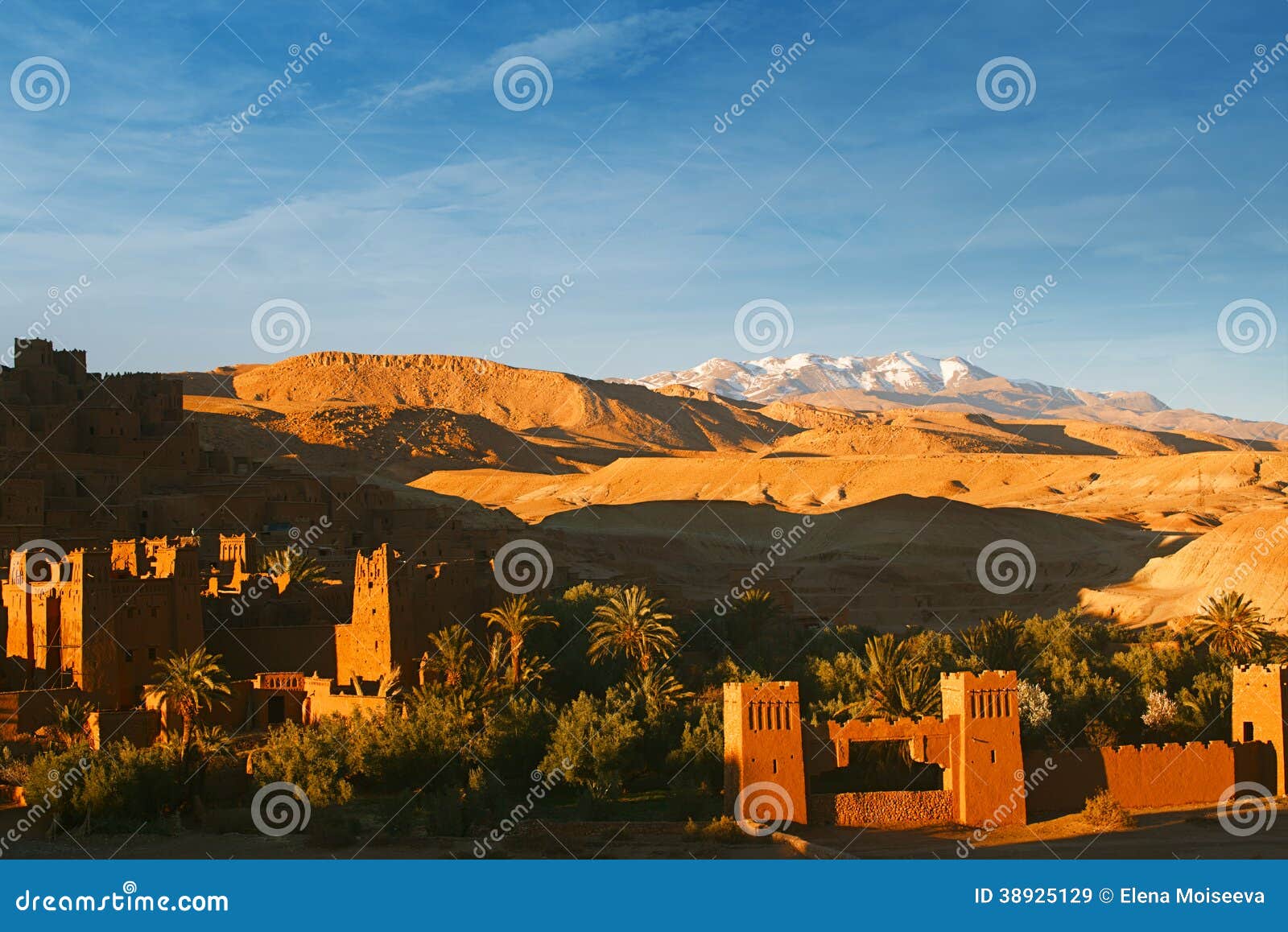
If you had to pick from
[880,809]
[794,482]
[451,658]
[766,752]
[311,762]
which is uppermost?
[794,482]

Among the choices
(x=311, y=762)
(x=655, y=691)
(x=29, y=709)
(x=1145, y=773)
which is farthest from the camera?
(x=655, y=691)

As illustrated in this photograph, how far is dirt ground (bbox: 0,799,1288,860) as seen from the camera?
23641 millimetres

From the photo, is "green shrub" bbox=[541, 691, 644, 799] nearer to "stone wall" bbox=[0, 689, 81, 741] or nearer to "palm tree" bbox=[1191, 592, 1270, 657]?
"stone wall" bbox=[0, 689, 81, 741]

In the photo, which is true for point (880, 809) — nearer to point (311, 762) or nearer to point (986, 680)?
point (986, 680)

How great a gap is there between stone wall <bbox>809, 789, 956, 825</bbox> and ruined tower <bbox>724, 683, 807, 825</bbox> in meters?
0.53

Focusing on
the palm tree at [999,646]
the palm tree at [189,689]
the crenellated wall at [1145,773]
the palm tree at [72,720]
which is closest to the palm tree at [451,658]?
the palm tree at [189,689]

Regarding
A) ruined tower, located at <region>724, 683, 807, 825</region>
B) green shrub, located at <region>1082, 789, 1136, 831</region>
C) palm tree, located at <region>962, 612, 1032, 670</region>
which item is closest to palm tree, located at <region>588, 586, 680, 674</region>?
ruined tower, located at <region>724, 683, 807, 825</region>

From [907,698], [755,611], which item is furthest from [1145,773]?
[755,611]

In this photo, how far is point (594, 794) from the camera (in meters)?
27.1

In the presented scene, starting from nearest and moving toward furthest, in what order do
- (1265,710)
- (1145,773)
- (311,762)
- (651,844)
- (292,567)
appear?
1. (651,844)
2. (311,762)
3. (1145,773)
4. (1265,710)
5. (292,567)

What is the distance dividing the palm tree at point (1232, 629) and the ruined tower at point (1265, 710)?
19.0 ft

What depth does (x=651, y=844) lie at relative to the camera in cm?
2450

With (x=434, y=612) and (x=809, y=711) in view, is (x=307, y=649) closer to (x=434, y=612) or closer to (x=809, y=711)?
(x=434, y=612)

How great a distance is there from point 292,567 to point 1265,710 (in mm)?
21789
